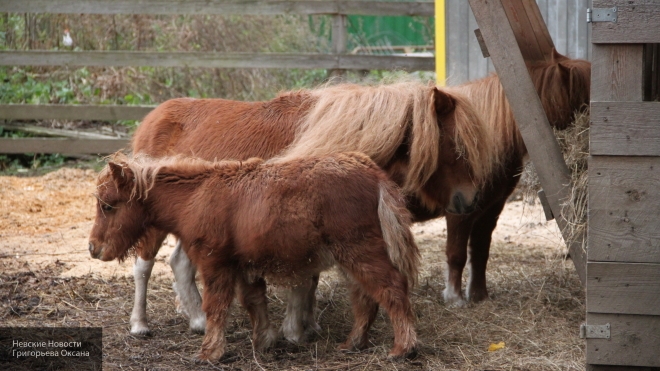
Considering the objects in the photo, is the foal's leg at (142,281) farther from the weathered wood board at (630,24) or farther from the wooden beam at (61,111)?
the wooden beam at (61,111)

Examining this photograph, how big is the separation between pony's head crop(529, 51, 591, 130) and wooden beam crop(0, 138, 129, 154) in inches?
265

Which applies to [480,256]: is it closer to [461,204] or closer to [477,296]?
[477,296]

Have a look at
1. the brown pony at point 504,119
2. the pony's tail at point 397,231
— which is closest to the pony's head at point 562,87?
the brown pony at point 504,119

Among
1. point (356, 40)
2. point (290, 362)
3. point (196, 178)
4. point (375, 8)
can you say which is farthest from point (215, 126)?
point (356, 40)

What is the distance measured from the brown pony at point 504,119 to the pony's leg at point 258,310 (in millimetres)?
1641

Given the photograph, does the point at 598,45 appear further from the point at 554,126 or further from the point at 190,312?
the point at 190,312

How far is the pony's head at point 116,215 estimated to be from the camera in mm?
4309

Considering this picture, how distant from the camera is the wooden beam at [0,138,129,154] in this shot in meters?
10.4

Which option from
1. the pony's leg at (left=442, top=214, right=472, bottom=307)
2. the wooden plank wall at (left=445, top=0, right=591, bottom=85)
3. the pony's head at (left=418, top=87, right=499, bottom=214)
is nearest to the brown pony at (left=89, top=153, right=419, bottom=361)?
the pony's head at (left=418, top=87, right=499, bottom=214)

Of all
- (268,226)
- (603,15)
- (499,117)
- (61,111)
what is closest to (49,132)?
(61,111)

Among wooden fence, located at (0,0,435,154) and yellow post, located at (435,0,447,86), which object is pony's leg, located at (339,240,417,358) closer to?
yellow post, located at (435,0,447,86)

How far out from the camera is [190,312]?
500 cm

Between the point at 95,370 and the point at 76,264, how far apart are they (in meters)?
2.62

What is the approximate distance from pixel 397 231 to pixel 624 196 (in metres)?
1.15
